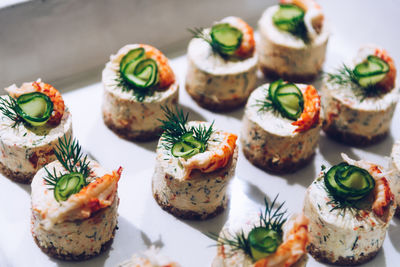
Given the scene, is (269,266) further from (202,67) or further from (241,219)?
(202,67)

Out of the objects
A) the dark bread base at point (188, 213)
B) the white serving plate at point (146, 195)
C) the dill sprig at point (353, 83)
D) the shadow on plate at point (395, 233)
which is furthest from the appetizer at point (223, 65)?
the shadow on plate at point (395, 233)

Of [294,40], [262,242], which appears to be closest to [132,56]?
[294,40]

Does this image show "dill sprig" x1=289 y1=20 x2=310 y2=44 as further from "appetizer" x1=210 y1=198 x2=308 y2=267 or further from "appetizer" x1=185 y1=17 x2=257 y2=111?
"appetizer" x1=210 y1=198 x2=308 y2=267

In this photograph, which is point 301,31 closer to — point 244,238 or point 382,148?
point 382,148

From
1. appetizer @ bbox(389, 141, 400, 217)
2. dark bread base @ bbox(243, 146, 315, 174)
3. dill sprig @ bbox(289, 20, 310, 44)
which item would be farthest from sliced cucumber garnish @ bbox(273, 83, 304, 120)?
dill sprig @ bbox(289, 20, 310, 44)

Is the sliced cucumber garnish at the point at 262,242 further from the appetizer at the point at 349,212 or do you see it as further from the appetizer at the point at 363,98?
the appetizer at the point at 363,98

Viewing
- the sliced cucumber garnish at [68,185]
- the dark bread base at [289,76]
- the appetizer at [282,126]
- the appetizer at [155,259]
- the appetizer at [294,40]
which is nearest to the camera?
the appetizer at [155,259]
